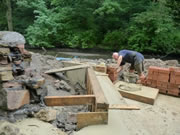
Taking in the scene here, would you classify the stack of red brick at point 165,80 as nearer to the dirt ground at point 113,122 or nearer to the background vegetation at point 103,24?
the dirt ground at point 113,122

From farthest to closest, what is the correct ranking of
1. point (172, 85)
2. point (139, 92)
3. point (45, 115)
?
1. point (172, 85)
2. point (139, 92)
3. point (45, 115)

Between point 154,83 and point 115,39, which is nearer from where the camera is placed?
point 154,83

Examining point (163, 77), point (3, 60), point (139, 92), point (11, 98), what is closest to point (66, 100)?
point (11, 98)

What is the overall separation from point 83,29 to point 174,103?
10.6 m

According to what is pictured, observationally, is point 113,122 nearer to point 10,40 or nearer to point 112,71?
point 10,40

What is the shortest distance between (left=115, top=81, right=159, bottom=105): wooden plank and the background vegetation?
6.73 m

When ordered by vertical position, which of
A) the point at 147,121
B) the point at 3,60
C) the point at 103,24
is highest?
the point at 103,24

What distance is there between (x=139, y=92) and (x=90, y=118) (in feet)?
7.83

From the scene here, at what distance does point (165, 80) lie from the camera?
4.27m

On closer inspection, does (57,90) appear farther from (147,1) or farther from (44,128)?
(147,1)

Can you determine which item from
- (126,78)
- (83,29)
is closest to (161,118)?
(126,78)

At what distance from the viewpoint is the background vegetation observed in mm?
10453

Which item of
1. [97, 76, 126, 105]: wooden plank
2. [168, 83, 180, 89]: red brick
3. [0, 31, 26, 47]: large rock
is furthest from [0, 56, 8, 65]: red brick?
[168, 83, 180, 89]: red brick

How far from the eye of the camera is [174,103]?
3.93 metres
